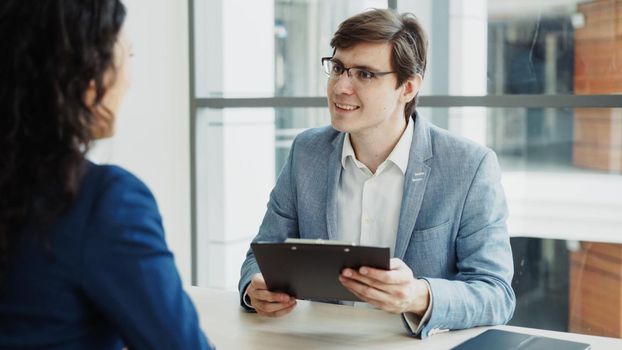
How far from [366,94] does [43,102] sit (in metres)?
1.43

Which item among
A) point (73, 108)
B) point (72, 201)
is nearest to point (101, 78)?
point (73, 108)

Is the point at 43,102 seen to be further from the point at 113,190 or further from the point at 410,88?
the point at 410,88

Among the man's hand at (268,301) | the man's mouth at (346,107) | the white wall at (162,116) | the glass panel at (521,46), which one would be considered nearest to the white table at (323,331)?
the man's hand at (268,301)

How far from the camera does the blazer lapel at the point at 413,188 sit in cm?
225

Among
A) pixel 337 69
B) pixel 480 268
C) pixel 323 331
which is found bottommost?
pixel 323 331

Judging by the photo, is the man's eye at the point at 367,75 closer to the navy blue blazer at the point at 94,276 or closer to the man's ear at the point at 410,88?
the man's ear at the point at 410,88

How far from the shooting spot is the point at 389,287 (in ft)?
5.97

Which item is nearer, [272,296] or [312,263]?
[312,263]

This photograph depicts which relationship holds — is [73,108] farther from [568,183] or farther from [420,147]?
[568,183]

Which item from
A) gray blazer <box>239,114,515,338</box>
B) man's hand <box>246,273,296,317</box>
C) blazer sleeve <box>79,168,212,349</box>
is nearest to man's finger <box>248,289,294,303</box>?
man's hand <box>246,273,296,317</box>

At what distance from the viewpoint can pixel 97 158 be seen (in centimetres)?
387

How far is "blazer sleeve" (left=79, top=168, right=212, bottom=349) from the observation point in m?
1.14

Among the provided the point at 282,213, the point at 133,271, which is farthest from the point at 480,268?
the point at 133,271

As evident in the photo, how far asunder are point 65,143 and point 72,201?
0.08m
